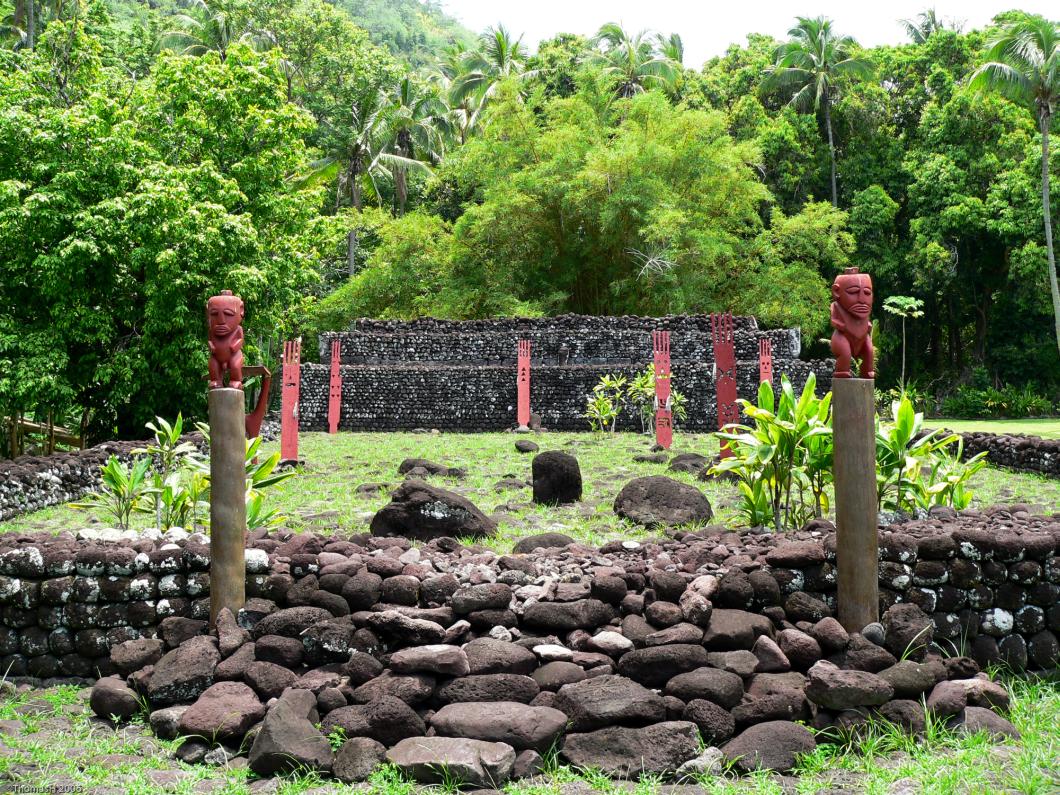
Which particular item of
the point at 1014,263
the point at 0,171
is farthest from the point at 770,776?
the point at 1014,263

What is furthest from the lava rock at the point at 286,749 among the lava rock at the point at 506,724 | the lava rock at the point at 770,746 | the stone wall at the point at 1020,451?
the stone wall at the point at 1020,451

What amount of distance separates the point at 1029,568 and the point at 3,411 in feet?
43.4

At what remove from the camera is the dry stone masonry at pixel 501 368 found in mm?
19062

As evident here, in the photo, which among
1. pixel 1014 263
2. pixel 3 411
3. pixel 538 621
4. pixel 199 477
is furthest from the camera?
pixel 1014 263

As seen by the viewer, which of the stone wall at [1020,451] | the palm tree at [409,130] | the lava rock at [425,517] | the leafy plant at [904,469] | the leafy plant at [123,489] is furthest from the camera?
the palm tree at [409,130]

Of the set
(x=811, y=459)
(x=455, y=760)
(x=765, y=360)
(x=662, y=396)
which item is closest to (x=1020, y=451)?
(x=662, y=396)

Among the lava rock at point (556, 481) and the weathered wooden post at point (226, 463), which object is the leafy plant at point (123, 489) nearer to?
the weathered wooden post at point (226, 463)

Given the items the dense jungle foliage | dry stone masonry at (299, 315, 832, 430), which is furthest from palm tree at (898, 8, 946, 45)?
dry stone masonry at (299, 315, 832, 430)

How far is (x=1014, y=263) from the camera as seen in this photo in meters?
27.9

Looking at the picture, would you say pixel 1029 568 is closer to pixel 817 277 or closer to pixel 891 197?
pixel 817 277

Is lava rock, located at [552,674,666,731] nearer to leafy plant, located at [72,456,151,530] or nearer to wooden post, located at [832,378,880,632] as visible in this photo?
wooden post, located at [832,378,880,632]

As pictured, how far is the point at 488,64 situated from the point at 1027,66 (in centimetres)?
2139

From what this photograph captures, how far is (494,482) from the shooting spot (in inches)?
406

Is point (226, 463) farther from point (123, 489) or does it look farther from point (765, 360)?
point (765, 360)
